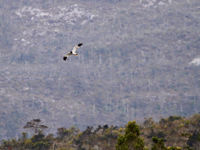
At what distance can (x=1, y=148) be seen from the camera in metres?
97.6

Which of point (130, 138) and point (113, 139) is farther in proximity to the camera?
point (113, 139)

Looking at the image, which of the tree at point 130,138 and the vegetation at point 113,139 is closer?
the tree at point 130,138

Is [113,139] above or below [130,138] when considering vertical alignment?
above

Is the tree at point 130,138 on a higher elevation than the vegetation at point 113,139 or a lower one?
lower

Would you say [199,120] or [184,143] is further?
[199,120]

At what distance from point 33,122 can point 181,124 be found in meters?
33.3

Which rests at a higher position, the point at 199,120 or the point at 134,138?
the point at 199,120

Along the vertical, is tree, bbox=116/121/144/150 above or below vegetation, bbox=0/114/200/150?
below

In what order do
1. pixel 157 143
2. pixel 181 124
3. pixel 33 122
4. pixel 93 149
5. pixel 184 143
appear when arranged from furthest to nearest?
pixel 33 122, pixel 181 124, pixel 93 149, pixel 184 143, pixel 157 143

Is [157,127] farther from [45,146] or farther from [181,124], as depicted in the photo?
[45,146]

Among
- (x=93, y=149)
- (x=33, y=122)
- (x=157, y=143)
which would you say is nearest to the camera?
(x=157, y=143)

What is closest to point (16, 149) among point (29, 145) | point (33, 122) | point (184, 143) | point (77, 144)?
point (29, 145)

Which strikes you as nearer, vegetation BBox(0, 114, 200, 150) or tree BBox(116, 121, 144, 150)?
tree BBox(116, 121, 144, 150)

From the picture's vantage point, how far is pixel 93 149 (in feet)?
288
